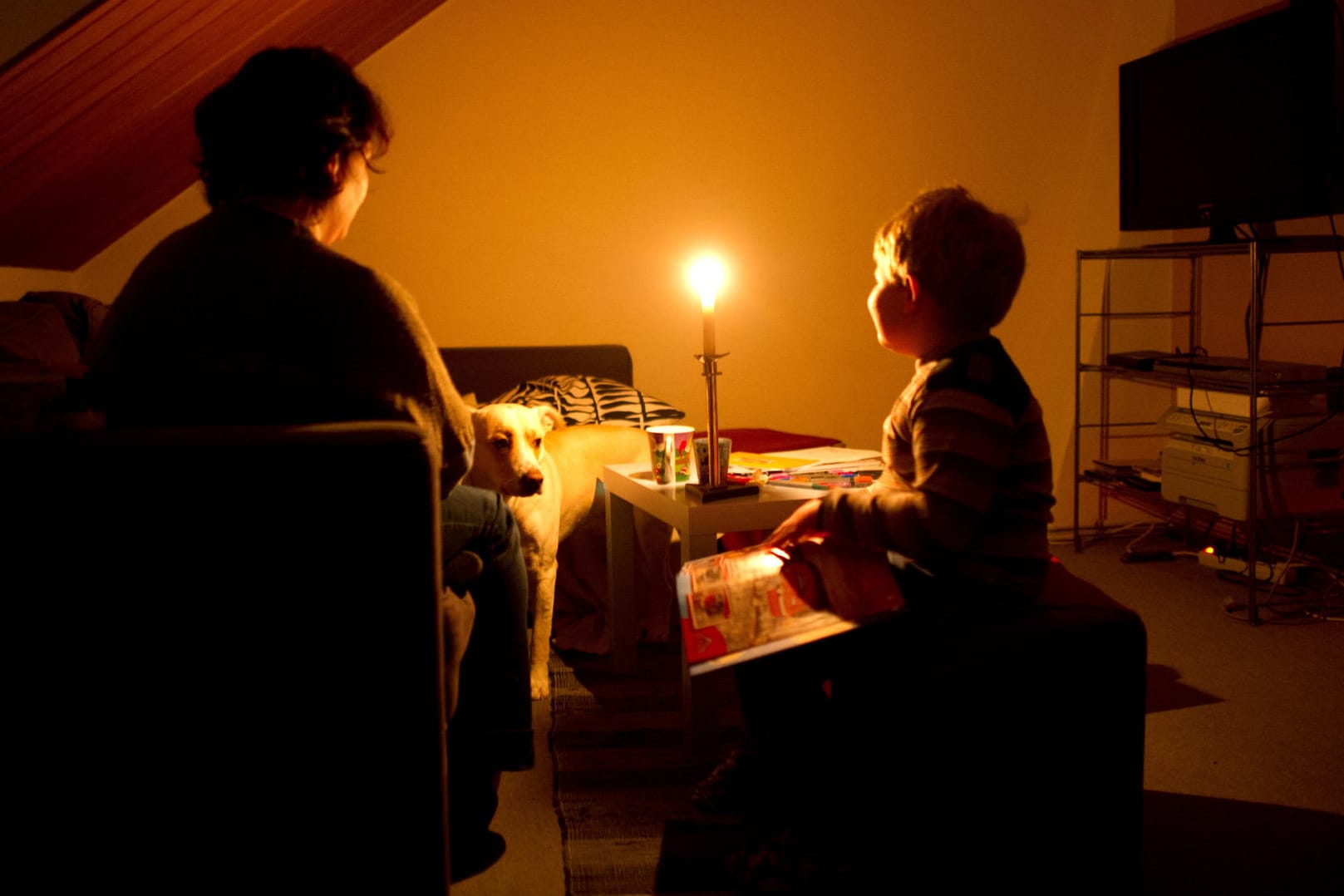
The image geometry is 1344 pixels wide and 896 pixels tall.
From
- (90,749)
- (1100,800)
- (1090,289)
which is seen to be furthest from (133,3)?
(1090,289)

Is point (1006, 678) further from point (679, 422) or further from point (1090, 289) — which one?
point (1090, 289)

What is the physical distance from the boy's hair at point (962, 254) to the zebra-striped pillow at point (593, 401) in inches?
76.0

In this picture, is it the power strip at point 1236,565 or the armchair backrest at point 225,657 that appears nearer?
the armchair backrest at point 225,657

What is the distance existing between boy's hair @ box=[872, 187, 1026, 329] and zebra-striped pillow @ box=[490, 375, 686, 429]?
193 cm

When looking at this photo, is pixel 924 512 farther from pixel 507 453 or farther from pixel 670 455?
pixel 507 453

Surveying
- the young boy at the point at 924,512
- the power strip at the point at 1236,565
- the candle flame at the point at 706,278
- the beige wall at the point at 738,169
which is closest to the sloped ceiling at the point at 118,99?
the beige wall at the point at 738,169

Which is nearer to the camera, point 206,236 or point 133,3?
point 206,236

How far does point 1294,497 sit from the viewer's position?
312cm

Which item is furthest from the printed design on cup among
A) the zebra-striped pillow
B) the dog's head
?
the zebra-striped pillow

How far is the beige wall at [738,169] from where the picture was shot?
3809mm

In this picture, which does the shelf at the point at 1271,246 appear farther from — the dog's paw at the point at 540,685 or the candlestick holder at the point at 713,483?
the dog's paw at the point at 540,685

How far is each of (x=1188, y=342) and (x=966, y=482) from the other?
3233 mm

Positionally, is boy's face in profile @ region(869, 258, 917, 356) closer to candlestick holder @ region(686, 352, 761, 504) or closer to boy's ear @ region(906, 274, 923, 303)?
boy's ear @ region(906, 274, 923, 303)

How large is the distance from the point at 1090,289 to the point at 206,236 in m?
3.69
